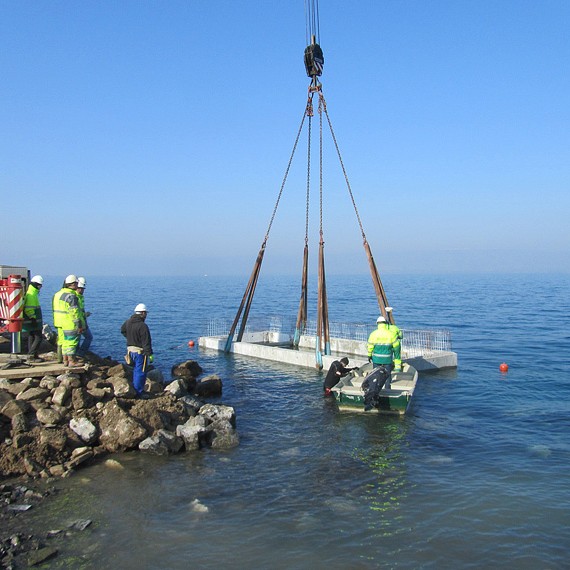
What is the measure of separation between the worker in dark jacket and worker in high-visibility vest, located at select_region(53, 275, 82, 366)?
1.36m

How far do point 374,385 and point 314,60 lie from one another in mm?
16960

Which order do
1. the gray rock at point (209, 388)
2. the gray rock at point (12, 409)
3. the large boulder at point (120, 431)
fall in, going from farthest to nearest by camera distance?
1. the gray rock at point (209, 388)
2. the large boulder at point (120, 431)
3. the gray rock at point (12, 409)

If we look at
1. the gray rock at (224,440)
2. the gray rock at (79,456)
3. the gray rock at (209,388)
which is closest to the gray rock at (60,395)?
the gray rock at (79,456)

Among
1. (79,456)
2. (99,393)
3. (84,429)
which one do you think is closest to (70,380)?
(99,393)

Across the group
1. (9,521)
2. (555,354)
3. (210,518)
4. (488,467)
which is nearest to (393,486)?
(488,467)

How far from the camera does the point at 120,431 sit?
12.6m

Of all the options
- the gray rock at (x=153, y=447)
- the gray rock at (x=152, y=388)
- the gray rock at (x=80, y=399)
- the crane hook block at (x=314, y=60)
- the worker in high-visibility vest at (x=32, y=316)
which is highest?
the crane hook block at (x=314, y=60)

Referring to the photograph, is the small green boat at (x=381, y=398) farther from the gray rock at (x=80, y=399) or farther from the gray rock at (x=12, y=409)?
the gray rock at (x=12, y=409)

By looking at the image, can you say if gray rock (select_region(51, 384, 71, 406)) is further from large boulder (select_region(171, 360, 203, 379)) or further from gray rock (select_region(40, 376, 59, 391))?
large boulder (select_region(171, 360, 203, 379))

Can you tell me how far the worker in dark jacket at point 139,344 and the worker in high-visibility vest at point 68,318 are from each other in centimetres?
136

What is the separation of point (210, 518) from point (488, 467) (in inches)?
273

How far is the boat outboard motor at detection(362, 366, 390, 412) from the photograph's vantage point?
15906 mm

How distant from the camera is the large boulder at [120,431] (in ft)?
41.2

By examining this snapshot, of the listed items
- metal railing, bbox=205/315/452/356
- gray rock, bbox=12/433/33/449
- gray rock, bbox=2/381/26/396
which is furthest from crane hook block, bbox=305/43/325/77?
gray rock, bbox=12/433/33/449
